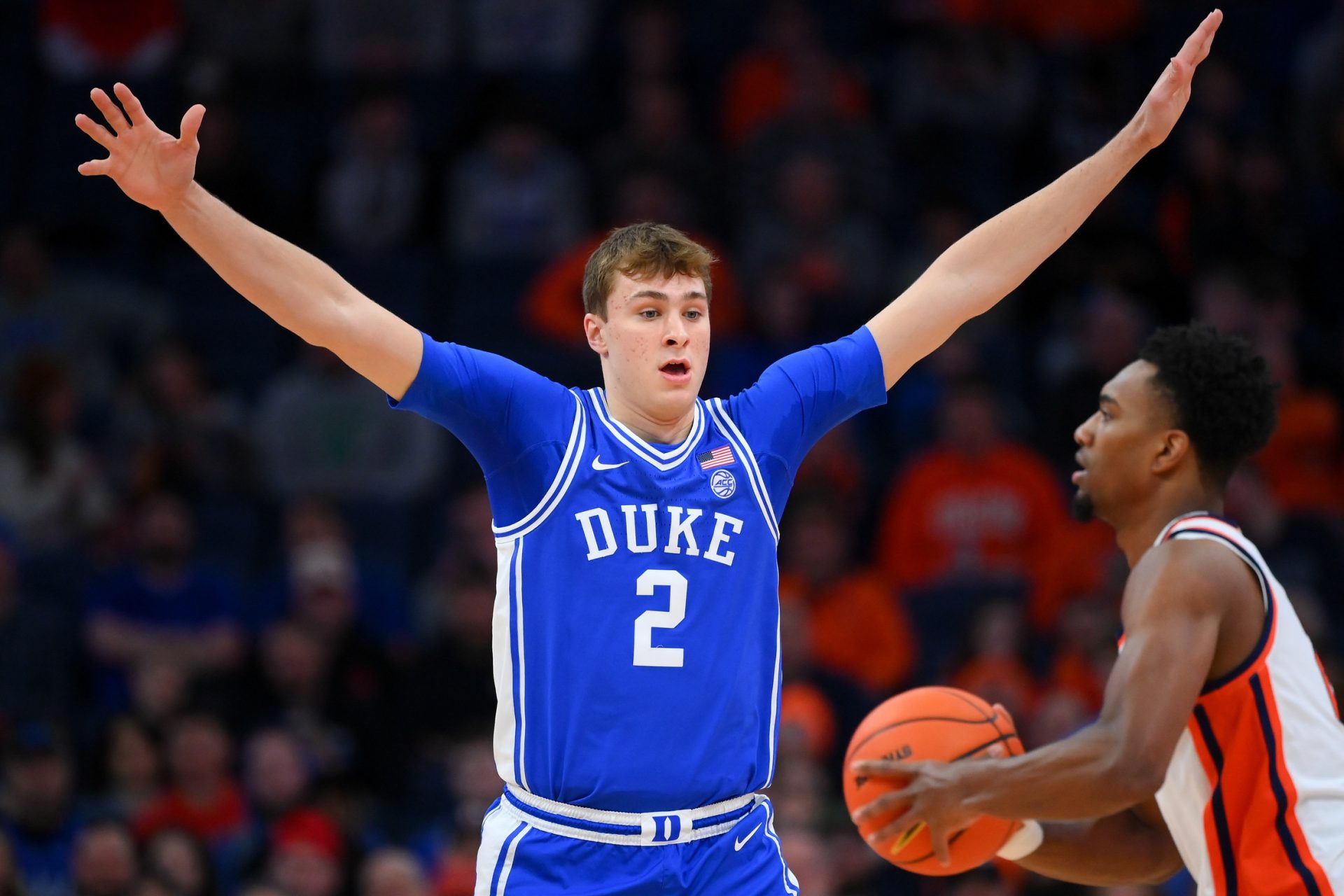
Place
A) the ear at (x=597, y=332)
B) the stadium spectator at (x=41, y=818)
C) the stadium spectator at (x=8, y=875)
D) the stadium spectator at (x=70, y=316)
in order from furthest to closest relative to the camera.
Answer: the stadium spectator at (x=70, y=316), the stadium spectator at (x=41, y=818), the stadium spectator at (x=8, y=875), the ear at (x=597, y=332)

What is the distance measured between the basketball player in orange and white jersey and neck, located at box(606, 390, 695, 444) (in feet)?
3.51

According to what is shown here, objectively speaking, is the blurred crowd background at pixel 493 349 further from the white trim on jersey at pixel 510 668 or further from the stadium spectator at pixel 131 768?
the white trim on jersey at pixel 510 668

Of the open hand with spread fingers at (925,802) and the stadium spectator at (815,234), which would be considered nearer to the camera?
the open hand with spread fingers at (925,802)

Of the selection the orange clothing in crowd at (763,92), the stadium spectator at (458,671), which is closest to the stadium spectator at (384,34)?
the orange clothing in crowd at (763,92)

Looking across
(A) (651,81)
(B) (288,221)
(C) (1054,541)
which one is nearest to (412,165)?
(B) (288,221)

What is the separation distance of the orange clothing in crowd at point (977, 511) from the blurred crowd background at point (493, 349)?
24 millimetres

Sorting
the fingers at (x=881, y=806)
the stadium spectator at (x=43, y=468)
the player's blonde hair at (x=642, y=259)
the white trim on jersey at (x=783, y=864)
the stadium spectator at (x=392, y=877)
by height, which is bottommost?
the white trim on jersey at (x=783, y=864)

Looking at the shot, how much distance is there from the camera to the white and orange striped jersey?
4.57 metres

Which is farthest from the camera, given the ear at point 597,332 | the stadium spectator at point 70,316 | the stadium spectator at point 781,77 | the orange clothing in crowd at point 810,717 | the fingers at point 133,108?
the stadium spectator at point 781,77

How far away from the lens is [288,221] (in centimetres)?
1287

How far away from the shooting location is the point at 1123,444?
5082 millimetres

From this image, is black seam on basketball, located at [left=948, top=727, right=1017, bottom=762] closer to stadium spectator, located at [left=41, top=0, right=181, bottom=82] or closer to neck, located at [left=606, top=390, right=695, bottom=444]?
neck, located at [left=606, top=390, right=695, bottom=444]

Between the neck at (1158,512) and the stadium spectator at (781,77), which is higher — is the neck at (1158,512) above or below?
below

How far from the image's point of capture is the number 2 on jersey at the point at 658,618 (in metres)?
4.43
